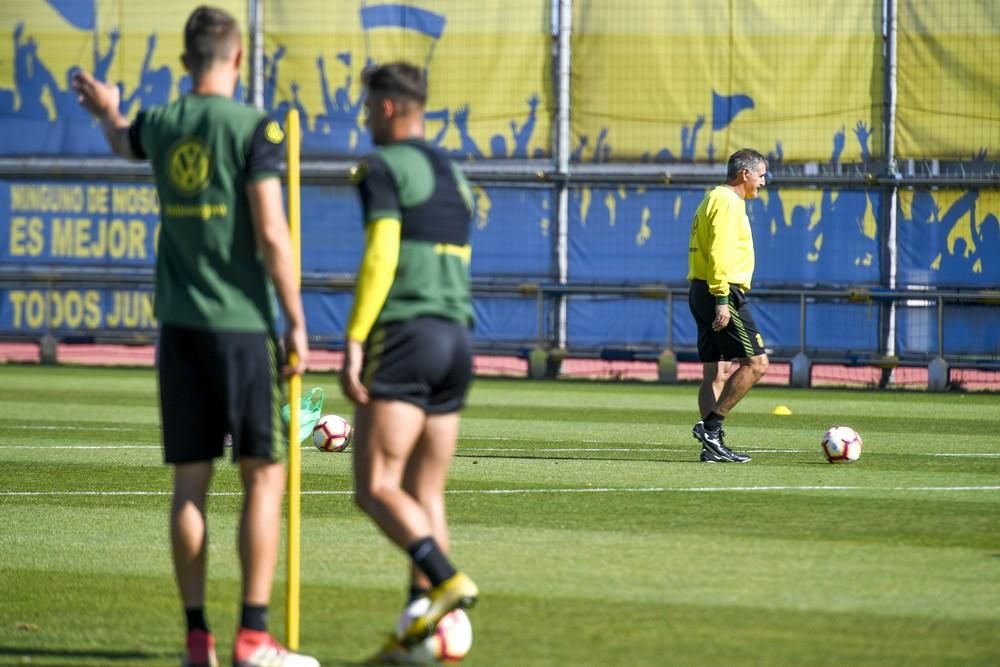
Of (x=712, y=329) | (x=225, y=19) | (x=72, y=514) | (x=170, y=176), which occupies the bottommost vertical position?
(x=72, y=514)

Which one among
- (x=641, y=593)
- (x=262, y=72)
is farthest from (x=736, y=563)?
(x=262, y=72)

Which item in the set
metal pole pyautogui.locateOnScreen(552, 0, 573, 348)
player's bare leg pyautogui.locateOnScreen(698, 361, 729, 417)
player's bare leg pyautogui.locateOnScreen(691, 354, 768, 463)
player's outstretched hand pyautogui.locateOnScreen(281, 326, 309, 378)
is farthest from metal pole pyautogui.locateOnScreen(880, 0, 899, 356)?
player's outstretched hand pyautogui.locateOnScreen(281, 326, 309, 378)

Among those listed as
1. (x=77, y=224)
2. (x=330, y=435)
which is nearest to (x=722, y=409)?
(x=330, y=435)

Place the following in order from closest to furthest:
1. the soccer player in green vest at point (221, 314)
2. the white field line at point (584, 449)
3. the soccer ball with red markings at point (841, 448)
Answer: the soccer player in green vest at point (221, 314)
the soccer ball with red markings at point (841, 448)
the white field line at point (584, 449)

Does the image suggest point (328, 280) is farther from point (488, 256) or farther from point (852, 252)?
point (852, 252)

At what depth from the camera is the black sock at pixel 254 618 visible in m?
5.76

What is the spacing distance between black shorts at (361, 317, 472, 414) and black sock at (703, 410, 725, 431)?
6.87 metres

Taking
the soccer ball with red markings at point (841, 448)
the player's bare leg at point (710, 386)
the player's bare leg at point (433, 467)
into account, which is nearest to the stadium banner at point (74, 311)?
the player's bare leg at point (710, 386)

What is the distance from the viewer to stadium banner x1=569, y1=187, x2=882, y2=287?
25.5m

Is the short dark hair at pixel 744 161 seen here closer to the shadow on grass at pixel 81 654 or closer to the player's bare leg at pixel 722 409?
the player's bare leg at pixel 722 409

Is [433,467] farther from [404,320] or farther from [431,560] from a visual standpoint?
[404,320]

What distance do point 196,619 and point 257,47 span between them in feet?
76.2

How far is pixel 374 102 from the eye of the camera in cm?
606

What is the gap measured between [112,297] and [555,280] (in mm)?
7068
